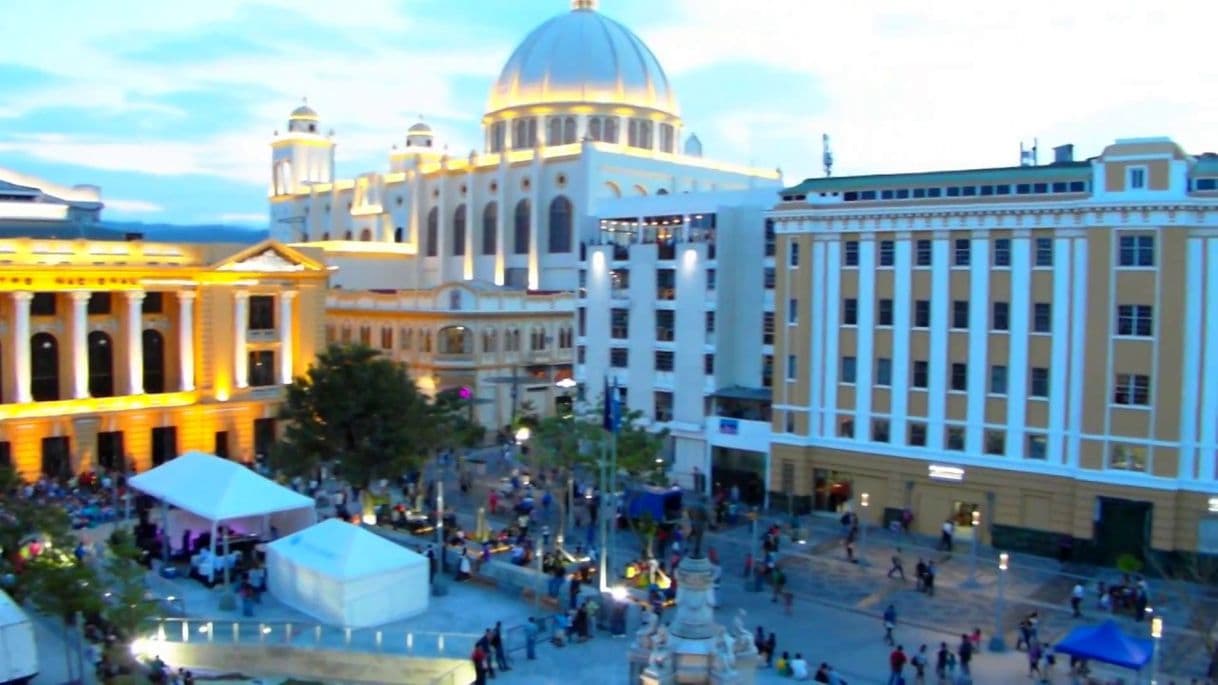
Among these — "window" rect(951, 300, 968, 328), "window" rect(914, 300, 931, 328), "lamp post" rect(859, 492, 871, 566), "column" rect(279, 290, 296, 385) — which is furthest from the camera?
"column" rect(279, 290, 296, 385)

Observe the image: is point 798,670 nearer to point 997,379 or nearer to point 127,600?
point 127,600

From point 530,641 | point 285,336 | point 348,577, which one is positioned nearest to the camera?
point 530,641

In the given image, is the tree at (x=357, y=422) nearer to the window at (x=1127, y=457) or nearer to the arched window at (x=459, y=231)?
the window at (x=1127, y=457)

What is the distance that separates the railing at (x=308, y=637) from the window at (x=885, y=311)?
21.7 metres

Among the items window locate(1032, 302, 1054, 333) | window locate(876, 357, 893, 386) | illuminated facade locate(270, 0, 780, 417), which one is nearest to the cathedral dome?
illuminated facade locate(270, 0, 780, 417)

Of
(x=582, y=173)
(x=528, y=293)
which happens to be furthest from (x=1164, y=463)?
(x=582, y=173)

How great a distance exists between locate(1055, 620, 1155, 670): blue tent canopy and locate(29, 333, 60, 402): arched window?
43.1 metres

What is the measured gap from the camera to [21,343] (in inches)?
1870

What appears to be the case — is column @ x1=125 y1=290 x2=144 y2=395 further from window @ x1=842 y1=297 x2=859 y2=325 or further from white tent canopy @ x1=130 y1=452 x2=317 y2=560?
window @ x1=842 y1=297 x2=859 y2=325

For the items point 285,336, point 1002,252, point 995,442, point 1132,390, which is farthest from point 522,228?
point 1132,390

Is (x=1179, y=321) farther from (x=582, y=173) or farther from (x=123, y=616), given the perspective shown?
(x=582, y=173)

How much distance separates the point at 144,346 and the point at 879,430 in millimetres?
33883

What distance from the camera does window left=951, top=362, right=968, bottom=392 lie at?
38787 millimetres

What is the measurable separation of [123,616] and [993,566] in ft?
84.5
